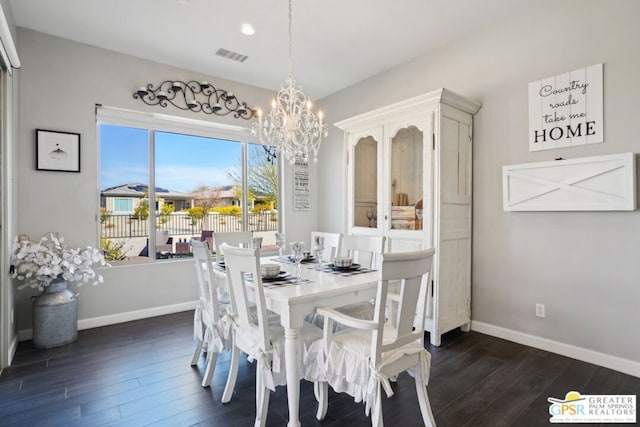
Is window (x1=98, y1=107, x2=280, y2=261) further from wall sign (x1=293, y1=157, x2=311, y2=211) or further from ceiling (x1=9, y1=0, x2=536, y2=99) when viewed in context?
ceiling (x1=9, y1=0, x2=536, y2=99)

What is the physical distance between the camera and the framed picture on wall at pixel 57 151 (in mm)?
3100

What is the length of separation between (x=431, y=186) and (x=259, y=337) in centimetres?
203

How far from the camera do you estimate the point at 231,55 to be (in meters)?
3.62

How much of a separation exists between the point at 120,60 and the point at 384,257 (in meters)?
3.71

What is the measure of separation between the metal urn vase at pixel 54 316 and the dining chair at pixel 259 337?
6.32 ft

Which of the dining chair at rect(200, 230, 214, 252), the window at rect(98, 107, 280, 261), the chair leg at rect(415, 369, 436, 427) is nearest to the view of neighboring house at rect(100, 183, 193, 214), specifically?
the window at rect(98, 107, 280, 261)

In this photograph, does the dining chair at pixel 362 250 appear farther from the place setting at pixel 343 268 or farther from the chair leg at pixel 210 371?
the chair leg at pixel 210 371

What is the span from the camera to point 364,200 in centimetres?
372

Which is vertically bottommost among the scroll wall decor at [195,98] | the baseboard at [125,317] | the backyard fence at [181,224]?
the baseboard at [125,317]

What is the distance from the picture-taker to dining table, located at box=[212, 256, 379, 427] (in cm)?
170

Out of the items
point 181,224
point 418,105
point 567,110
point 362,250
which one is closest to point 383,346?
point 362,250

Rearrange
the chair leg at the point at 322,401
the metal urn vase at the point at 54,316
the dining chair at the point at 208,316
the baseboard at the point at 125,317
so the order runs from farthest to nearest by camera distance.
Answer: the baseboard at the point at 125,317
the metal urn vase at the point at 54,316
the dining chair at the point at 208,316
the chair leg at the point at 322,401

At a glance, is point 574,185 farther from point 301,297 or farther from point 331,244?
point 301,297

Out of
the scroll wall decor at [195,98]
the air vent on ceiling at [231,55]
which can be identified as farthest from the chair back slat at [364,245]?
the scroll wall decor at [195,98]
